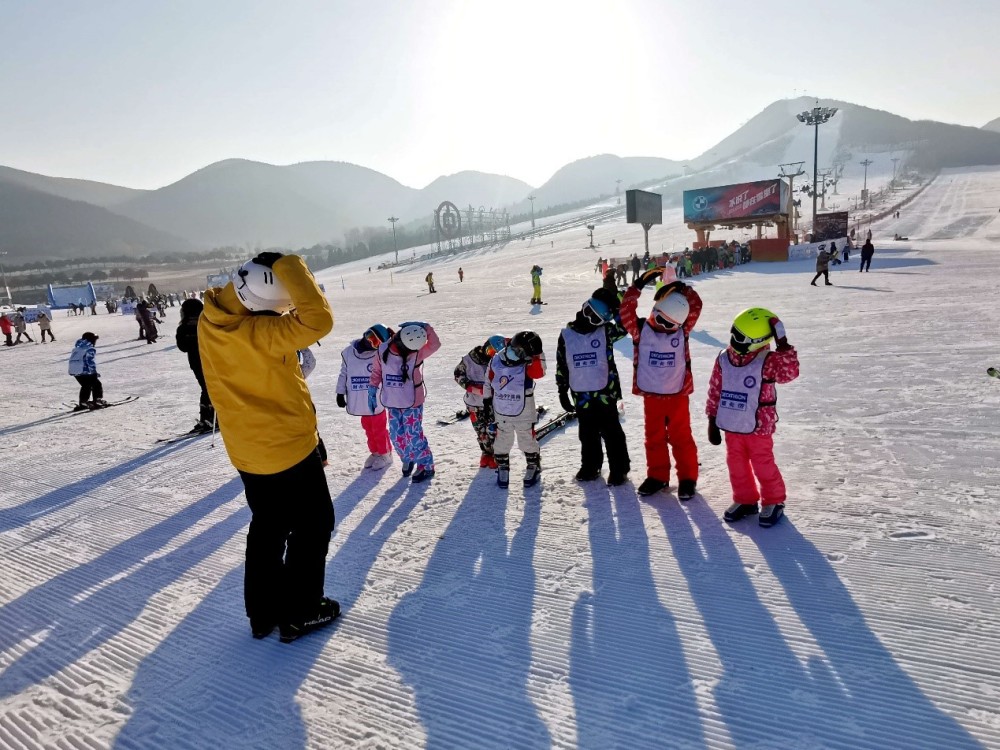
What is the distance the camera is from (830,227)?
3188 cm

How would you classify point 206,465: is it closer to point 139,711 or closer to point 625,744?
point 139,711

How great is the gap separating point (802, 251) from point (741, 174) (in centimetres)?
12261

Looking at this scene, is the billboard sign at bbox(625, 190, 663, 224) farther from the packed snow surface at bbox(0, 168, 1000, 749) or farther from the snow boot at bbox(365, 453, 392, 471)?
the snow boot at bbox(365, 453, 392, 471)

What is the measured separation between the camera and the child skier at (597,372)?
4.40 metres

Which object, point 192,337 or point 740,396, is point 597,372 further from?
point 192,337

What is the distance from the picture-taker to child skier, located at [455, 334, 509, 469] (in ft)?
16.9

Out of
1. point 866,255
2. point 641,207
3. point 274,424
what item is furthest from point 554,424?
point 641,207

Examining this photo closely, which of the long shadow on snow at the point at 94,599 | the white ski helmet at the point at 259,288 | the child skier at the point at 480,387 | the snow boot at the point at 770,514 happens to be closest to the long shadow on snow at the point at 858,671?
the snow boot at the point at 770,514

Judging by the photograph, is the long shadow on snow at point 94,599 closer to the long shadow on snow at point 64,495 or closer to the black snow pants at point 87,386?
the long shadow on snow at point 64,495

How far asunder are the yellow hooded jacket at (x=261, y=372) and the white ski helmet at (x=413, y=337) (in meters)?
2.03

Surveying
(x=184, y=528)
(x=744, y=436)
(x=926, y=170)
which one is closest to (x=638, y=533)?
(x=744, y=436)

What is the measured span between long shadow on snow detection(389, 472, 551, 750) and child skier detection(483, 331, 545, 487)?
0.74 meters

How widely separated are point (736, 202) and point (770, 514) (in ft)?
109

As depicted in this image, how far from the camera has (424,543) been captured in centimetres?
388
